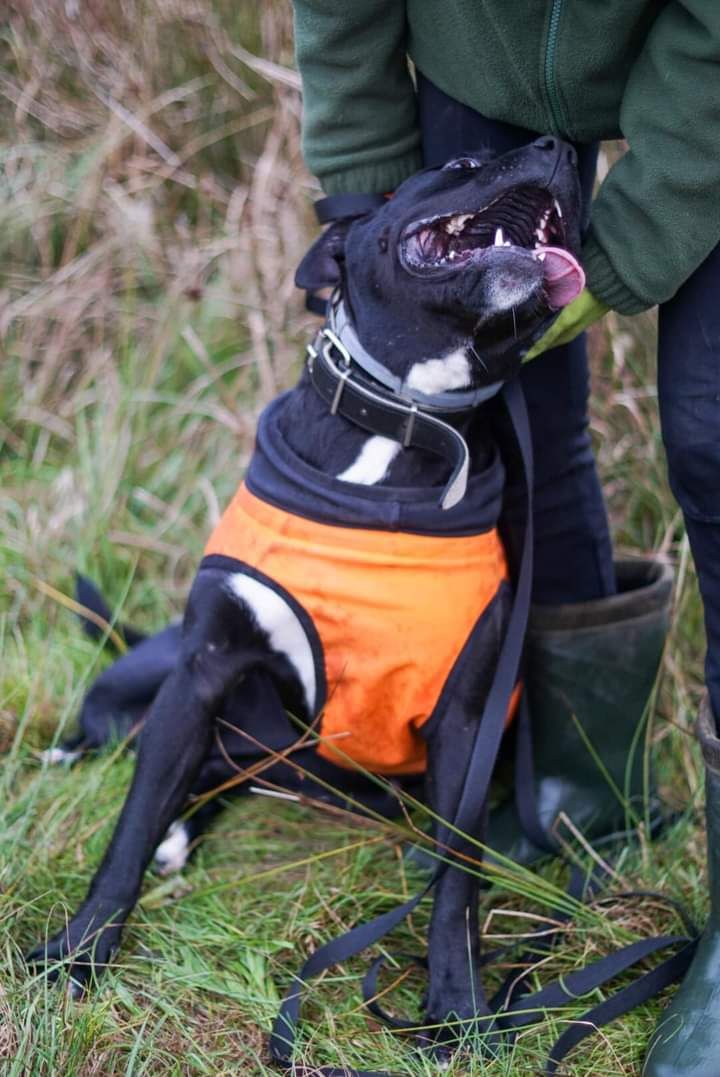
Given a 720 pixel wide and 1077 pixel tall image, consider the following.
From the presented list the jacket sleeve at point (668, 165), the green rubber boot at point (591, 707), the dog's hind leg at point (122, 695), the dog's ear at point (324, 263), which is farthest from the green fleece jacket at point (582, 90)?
the dog's hind leg at point (122, 695)

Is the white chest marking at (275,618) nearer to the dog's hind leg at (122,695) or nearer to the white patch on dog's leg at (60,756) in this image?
the dog's hind leg at (122,695)

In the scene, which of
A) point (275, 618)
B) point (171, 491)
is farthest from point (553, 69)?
point (171, 491)

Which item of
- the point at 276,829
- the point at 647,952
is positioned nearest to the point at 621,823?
the point at 647,952

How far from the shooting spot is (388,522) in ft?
6.41

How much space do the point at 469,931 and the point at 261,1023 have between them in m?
0.36

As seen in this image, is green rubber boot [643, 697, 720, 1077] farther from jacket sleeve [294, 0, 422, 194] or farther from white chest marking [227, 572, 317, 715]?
jacket sleeve [294, 0, 422, 194]

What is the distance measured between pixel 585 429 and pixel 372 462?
1.76ft

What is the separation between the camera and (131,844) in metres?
1.96

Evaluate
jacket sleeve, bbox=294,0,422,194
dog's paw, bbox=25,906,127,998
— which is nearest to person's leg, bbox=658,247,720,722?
jacket sleeve, bbox=294,0,422,194

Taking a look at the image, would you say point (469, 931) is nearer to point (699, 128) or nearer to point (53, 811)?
point (53, 811)

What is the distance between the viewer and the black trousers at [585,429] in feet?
5.70

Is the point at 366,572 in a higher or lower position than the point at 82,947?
higher

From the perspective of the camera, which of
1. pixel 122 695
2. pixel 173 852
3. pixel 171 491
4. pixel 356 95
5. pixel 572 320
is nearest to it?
pixel 572 320

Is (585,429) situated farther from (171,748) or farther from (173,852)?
(173,852)
